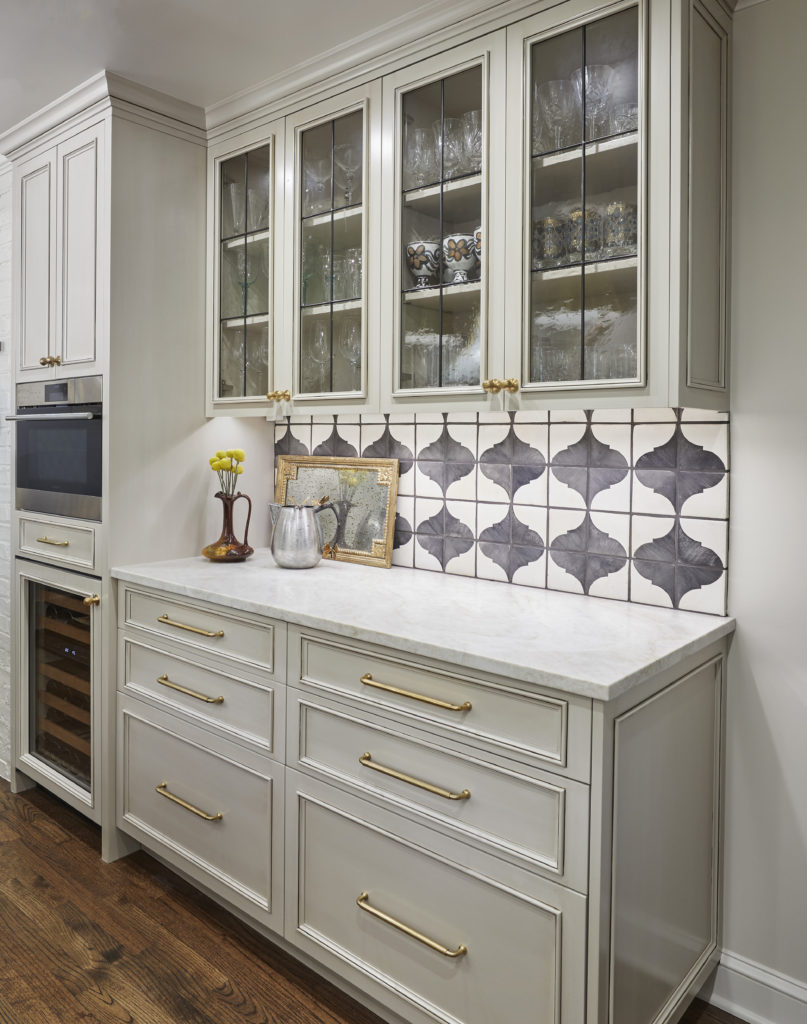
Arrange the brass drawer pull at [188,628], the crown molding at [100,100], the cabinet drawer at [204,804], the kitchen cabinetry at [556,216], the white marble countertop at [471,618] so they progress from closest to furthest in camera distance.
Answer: the white marble countertop at [471,618] → the kitchen cabinetry at [556,216] → the cabinet drawer at [204,804] → the brass drawer pull at [188,628] → the crown molding at [100,100]

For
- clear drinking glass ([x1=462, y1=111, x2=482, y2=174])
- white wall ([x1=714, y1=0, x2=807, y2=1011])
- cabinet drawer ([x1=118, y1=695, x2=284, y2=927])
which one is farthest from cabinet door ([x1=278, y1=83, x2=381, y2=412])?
cabinet drawer ([x1=118, y1=695, x2=284, y2=927])

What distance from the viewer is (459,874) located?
1.51 meters

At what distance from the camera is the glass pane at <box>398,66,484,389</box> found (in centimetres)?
188

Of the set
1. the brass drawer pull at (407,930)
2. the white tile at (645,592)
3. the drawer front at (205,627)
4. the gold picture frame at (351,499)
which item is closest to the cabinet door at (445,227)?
the gold picture frame at (351,499)

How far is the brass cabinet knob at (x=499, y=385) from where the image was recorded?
70.3 inches

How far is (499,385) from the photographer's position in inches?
70.9

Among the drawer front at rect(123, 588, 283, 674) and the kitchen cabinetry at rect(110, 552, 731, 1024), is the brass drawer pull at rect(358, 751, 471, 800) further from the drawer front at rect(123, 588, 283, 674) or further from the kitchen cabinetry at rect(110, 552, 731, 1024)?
the drawer front at rect(123, 588, 283, 674)

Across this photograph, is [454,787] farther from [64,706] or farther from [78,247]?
[78,247]

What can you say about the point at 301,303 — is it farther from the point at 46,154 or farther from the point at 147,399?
the point at 46,154

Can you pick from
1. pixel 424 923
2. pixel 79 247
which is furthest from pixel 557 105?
pixel 424 923

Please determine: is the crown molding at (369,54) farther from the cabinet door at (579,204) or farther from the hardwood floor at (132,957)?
the hardwood floor at (132,957)

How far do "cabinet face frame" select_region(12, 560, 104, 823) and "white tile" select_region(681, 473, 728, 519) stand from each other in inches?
70.9

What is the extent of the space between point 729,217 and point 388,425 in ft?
3.88

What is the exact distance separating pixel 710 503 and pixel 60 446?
2060mm
